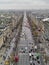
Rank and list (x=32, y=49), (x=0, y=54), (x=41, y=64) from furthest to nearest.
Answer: (x=32, y=49) → (x=0, y=54) → (x=41, y=64)

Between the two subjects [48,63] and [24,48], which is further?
[24,48]

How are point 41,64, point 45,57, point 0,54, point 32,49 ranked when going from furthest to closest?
point 32,49
point 0,54
point 45,57
point 41,64

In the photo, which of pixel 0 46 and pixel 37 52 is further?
pixel 0 46

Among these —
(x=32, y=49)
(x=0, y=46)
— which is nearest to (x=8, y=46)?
(x=0, y=46)

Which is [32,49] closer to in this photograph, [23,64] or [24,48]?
[24,48]

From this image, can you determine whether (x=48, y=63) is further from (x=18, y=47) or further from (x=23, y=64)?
(x=18, y=47)

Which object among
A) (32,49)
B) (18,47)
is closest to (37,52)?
(32,49)

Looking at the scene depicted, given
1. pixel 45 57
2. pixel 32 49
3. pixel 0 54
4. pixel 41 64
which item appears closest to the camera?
pixel 41 64

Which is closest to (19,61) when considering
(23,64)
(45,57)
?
(23,64)
